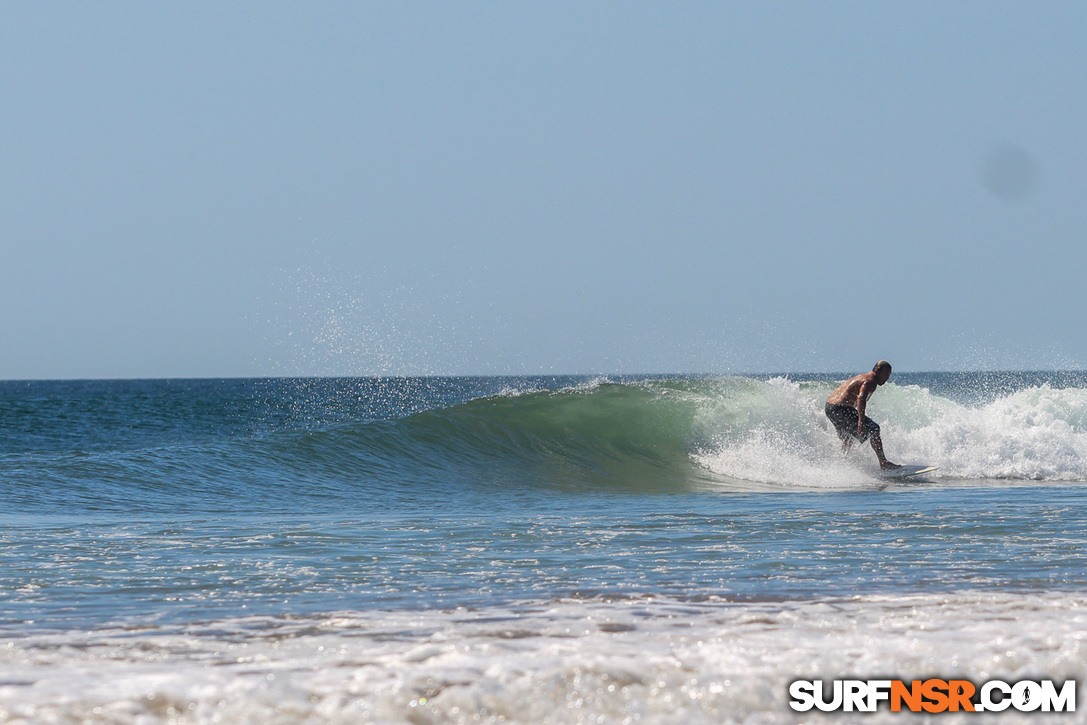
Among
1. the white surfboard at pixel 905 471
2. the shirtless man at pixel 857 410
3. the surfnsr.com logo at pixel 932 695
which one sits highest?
the shirtless man at pixel 857 410

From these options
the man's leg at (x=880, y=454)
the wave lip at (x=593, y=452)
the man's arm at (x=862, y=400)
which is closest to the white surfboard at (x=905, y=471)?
the man's leg at (x=880, y=454)

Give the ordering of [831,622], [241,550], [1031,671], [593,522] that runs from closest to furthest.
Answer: [1031,671]
[831,622]
[241,550]
[593,522]

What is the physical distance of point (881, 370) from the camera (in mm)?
11828

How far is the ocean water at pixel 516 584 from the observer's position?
3131 mm

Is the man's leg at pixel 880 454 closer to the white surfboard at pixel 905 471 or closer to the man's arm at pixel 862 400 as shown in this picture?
the white surfboard at pixel 905 471

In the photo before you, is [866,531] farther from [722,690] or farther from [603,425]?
[603,425]

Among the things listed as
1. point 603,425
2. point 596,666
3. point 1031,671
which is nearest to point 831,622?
point 1031,671

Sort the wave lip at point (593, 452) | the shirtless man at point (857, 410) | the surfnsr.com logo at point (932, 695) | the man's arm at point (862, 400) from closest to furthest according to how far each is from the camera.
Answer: the surfnsr.com logo at point (932, 695)
the wave lip at point (593, 452)
the shirtless man at point (857, 410)
the man's arm at point (862, 400)

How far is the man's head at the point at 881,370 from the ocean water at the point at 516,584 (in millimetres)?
1094

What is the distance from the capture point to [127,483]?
1052 centimetres

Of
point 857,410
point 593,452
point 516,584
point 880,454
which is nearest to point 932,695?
point 516,584

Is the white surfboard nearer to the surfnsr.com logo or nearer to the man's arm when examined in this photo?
the man's arm

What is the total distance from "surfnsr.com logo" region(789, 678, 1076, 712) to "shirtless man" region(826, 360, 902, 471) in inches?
351

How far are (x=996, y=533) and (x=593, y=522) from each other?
2885mm
